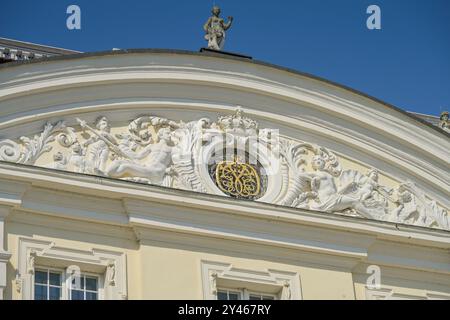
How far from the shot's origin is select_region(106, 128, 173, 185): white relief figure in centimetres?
2391

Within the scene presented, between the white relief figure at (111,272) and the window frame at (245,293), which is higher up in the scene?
the white relief figure at (111,272)

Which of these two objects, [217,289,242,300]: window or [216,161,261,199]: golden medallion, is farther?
[216,161,261,199]: golden medallion

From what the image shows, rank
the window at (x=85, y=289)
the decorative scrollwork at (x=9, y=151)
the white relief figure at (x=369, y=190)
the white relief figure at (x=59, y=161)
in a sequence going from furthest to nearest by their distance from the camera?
the white relief figure at (x=369, y=190)
the white relief figure at (x=59, y=161)
the decorative scrollwork at (x=9, y=151)
the window at (x=85, y=289)

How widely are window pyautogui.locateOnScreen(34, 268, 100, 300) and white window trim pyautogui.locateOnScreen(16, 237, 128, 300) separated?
0.07m

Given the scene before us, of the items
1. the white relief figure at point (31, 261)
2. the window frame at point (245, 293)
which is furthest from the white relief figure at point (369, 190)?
the white relief figure at point (31, 261)

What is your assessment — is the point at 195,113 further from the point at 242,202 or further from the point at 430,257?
the point at 430,257

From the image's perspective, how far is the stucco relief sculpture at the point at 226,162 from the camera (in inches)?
939

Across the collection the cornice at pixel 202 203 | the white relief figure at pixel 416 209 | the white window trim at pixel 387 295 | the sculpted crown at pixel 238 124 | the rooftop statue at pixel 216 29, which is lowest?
the white window trim at pixel 387 295

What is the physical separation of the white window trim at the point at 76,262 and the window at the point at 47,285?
0.09m

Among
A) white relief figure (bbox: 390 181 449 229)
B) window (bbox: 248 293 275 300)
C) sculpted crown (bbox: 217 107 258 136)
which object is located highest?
sculpted crown (bbox: 217 107 258 136)

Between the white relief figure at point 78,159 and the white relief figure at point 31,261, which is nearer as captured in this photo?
the white relief figure at point 31,261

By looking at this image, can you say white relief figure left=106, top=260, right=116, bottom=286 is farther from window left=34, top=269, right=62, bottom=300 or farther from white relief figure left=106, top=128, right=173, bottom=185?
white relief figure left=106, top=128, right=173, bottom=185

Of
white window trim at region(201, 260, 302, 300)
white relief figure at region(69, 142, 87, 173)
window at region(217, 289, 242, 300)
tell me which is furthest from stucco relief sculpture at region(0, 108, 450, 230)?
window at region(217, 289, 242, 300)

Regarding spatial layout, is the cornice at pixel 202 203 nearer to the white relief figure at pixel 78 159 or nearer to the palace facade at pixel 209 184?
the palace facade at pixel 209 184
